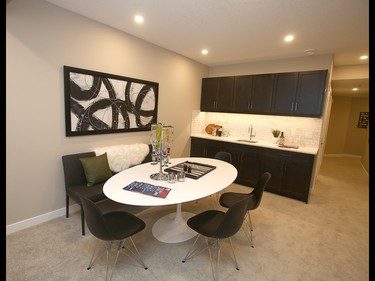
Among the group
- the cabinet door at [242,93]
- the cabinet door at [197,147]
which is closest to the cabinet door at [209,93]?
the cabinet door at [242,93]

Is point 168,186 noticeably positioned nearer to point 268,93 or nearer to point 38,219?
point 38,219

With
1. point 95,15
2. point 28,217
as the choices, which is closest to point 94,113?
point 95,15

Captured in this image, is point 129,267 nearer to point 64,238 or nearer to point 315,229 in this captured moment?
point 64,238

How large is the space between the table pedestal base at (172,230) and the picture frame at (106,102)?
154 cm

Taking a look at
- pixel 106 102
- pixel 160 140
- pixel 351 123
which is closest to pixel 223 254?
pixel 160 140

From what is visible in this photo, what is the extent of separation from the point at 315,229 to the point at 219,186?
1683 mm

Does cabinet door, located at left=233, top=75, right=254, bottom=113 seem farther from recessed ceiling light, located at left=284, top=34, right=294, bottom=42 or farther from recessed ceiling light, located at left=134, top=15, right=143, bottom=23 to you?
recessed ceiling light, located at left=134, top=15, right=143, bottom=23

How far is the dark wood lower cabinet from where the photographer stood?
3.42 meters

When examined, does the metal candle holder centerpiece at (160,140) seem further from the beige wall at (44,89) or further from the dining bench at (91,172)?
the beige wall at (44,89)

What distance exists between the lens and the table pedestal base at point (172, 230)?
229 cm

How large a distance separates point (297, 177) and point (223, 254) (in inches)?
83.9

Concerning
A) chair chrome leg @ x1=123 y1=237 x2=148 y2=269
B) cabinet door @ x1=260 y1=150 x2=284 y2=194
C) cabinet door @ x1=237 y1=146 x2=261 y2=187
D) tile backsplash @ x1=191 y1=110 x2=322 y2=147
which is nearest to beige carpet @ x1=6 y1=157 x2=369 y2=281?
chair chrome leg @ x1=123 y1=237 x2=148 y2=269

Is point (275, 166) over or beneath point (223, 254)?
over

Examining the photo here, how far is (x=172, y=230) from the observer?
2.41 meters
